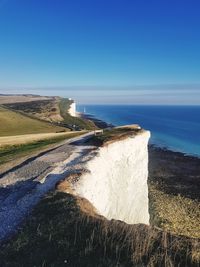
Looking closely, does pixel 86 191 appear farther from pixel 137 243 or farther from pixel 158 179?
pixel 158 179

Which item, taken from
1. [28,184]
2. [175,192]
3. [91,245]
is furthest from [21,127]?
[91,245]

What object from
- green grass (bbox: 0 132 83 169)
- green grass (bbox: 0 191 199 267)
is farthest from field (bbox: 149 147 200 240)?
green grass (bbox: 0 191 199 267)

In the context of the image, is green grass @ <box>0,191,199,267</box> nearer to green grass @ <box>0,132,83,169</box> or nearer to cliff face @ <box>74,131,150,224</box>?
cliff face @ <box>74,131,150,224</box>

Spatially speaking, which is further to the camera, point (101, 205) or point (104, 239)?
point (101, 205)

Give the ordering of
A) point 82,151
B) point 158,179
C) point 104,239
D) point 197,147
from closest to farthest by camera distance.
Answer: point 104,239, point 82,151, point 158,179, point 197,147

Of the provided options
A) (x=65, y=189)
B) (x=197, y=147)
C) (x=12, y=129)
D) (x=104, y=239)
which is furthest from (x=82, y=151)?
(x=197, y=147)

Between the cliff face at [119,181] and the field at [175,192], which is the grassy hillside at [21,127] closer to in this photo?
the field at [175,192]

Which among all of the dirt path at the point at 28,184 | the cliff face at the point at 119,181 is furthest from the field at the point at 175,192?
the dirt path at the point at 28,184
